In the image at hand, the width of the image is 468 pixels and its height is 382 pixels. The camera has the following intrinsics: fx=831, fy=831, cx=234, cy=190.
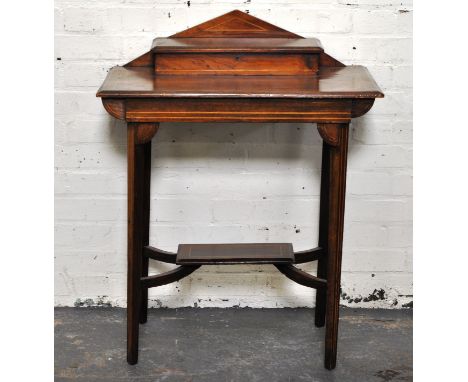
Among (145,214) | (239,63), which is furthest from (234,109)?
(145,214)

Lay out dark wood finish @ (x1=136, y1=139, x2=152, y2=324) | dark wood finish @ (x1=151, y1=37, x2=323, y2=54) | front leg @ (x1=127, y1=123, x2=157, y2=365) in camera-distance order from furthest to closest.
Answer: dark wood finish @ (x1=136, y1=139, x2=152, y2=324) < dark wood finish @ (x1=151, y1=37, x2=323, y2=54) < front leg @ (x1=127, y1=123, x2=157, y2=365)

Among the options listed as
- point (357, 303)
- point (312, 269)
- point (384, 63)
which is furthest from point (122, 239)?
point (384, 63)

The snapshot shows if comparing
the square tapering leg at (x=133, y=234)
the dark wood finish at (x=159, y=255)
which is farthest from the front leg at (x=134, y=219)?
the dark wood finish at (x=159, y=255)

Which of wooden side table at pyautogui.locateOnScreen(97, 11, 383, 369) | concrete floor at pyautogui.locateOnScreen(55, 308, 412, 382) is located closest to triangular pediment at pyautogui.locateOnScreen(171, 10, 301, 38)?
wooden side table at pyautogui.locateOnScreen(97, 11, 383, 369)

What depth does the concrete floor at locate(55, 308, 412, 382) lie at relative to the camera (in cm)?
321

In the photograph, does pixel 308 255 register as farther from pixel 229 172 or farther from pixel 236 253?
pixel 229 172

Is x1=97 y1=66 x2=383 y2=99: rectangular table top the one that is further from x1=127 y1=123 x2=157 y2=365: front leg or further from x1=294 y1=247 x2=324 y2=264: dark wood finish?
x1=294 y1=247 x2=324 y2=264: dark wood finish

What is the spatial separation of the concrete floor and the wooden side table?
0.10 metres

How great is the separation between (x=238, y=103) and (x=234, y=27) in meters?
0.62

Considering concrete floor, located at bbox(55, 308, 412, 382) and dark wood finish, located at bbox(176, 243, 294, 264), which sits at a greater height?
dark wood finish, located at bbox(176, 243, 294, 264)

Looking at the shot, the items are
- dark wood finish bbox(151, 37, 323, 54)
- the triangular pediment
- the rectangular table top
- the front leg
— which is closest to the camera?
the rectangular table top

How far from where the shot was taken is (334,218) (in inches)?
122

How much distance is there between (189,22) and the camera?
11.3 ft

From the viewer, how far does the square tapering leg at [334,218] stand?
2986 millimetres
